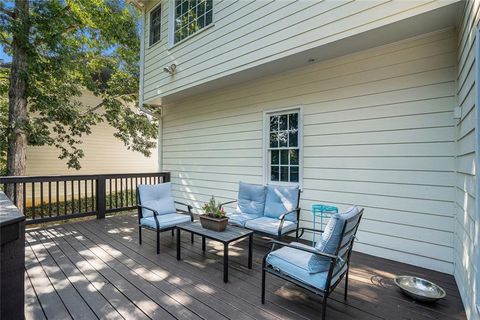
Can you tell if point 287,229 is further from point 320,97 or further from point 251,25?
point 251,25

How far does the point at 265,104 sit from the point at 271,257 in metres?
3.11

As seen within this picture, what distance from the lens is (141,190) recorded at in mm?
4109

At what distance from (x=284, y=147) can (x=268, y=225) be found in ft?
4.94

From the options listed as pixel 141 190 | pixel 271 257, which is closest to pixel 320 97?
pixel 271 257

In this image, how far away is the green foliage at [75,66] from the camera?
641 centimetres

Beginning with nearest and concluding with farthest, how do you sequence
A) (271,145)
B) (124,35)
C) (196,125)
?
(271,145) < (196,125) < (124,35)

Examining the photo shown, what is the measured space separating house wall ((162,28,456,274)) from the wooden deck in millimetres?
486

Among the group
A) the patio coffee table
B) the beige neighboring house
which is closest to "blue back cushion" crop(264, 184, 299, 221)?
the patio coffee table

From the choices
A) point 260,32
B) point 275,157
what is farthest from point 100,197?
point 260,32

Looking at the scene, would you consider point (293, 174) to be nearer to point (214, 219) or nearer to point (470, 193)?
point (214, 219)

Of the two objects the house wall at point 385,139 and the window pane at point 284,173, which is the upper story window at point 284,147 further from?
the house wall at point 385,139

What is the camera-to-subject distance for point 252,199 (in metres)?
4.29

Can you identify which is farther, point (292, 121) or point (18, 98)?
point (18, 98)

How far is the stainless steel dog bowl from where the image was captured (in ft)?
7.43
